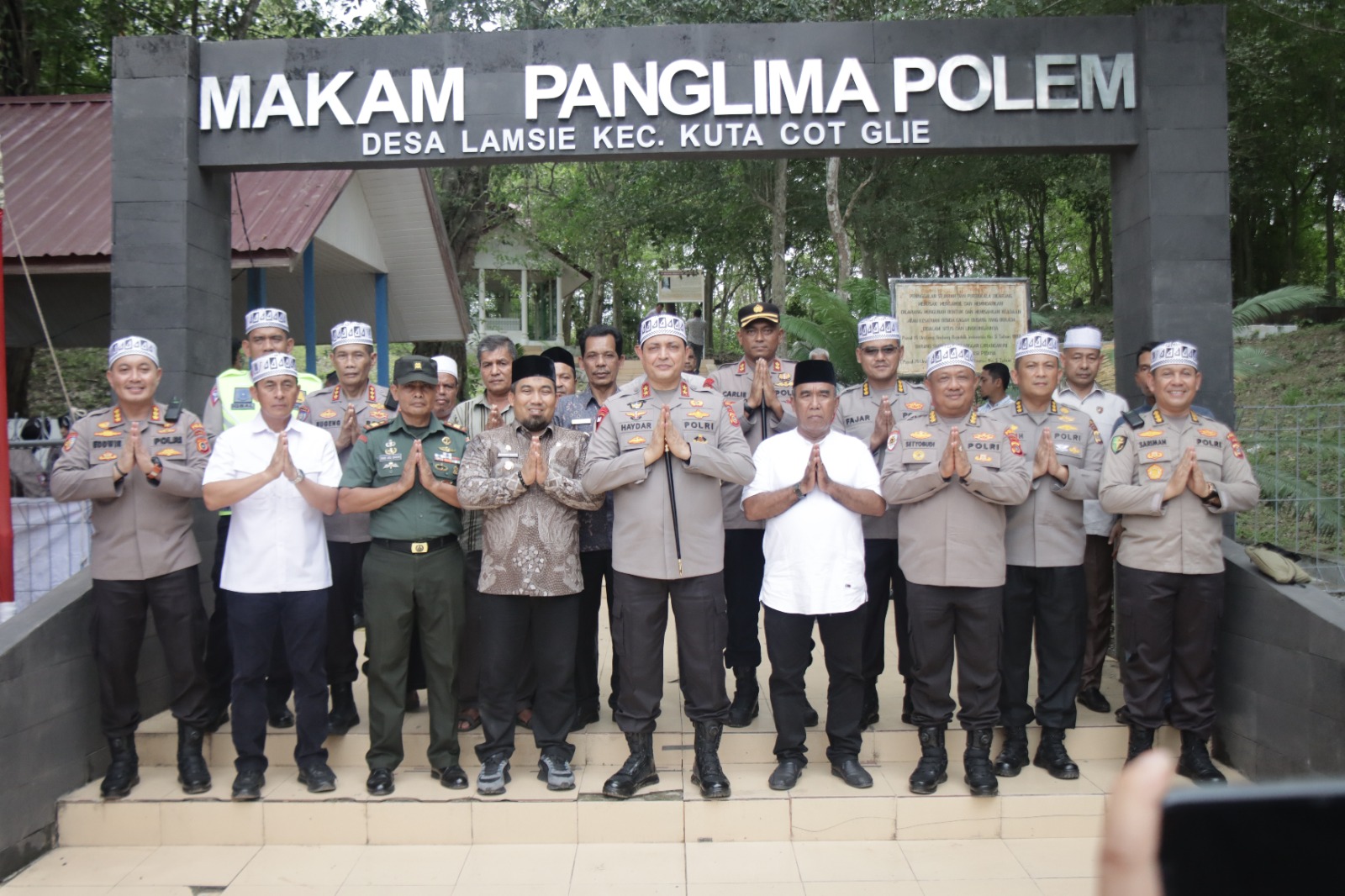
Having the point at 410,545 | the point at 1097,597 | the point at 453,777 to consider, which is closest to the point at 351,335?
the point at 410,545

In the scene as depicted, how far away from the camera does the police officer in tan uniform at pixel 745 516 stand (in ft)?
17.0

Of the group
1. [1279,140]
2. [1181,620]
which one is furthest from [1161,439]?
[1279,140]

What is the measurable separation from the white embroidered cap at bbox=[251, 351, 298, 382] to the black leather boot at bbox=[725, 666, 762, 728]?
2668 mm

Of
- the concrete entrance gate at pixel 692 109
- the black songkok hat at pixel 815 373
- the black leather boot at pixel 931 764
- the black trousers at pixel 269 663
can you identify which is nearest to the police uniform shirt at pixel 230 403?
the concrete entrance gate at pixel 692 109

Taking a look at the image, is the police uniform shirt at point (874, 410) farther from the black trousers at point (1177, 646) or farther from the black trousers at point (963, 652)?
the black trousers at point (1177, 646)

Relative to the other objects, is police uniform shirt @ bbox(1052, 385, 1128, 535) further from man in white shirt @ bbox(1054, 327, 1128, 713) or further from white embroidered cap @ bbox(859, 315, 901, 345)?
white embroidered cap @ bbox(859, 315, 901, 345)

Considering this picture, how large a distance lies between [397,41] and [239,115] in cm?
96

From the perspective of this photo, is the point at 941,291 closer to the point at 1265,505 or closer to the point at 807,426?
the point at 1265,505

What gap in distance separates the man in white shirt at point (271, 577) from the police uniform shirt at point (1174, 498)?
12.1ft

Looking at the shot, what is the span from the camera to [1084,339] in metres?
5.66

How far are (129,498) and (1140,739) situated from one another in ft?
15.9

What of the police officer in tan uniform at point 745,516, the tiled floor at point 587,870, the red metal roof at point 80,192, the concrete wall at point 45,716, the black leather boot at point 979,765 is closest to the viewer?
the tiled floor at point 587,870

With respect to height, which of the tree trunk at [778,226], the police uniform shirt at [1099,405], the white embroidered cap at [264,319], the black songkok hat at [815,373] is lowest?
the police uniform shirt at [1099,405]

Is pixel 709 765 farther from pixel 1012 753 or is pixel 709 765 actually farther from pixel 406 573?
pixel 406 573
